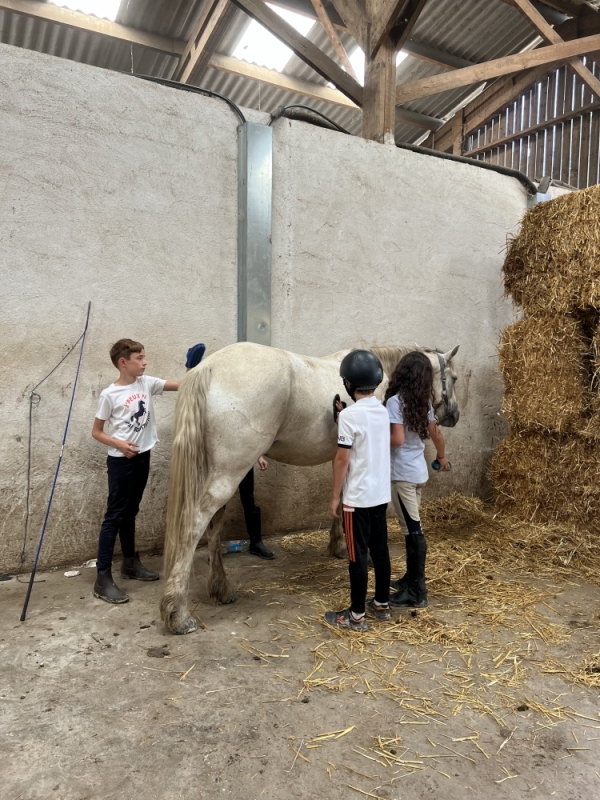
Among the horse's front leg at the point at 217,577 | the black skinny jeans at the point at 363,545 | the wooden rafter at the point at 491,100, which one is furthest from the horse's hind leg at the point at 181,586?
the wooden rafter at the point at 491,100

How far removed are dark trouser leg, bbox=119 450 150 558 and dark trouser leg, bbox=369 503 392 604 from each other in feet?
4.59

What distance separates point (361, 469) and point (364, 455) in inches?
2.7

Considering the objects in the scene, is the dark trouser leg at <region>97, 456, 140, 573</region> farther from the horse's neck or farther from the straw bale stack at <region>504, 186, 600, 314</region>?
the straw bale stack at <region>504, 186, 600, 314</region>

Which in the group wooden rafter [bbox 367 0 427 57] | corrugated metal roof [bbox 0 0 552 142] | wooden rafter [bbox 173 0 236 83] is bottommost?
wooden rafter [bbox 367 0 427 57]

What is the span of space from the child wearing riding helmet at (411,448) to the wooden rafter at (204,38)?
469cm

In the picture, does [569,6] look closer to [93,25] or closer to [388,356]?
[93,25]

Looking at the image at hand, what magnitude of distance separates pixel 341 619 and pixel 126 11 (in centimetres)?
684

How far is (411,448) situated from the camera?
2832 millimetres

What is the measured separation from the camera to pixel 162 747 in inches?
66.7

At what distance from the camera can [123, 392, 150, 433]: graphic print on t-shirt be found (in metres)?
2.89

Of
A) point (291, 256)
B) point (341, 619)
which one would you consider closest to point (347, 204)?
point (291, 256)

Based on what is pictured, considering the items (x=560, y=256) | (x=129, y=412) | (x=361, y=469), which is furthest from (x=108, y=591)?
(x=560, y=256)

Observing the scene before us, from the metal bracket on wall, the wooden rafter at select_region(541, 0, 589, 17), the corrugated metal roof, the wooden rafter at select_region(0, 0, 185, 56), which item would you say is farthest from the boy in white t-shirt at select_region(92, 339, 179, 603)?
the wooden rafter at select_region(541, 0, 589, 17)

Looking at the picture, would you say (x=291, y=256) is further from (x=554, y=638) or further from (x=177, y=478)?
(x=554, y=638)
